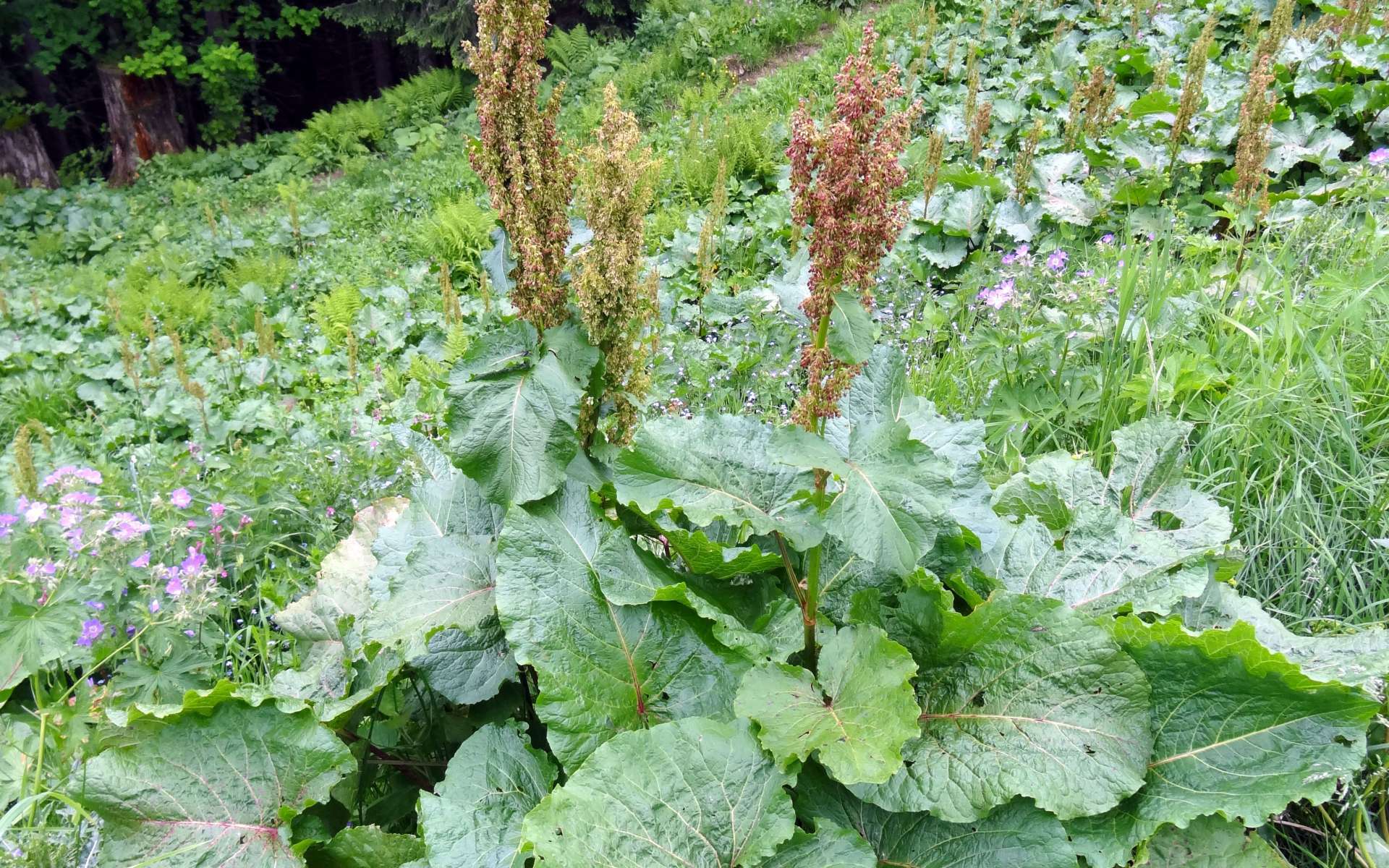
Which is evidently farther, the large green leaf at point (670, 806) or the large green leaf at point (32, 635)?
the large green leaf at point (32, 635)

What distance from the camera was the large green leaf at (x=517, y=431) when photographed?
1.85 metres

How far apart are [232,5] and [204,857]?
53.1 ft

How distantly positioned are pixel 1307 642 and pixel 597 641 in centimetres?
148

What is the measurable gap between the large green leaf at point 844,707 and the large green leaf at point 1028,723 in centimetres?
14

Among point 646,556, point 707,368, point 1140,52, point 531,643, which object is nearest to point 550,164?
point 646,556

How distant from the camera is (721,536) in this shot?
6.84ft

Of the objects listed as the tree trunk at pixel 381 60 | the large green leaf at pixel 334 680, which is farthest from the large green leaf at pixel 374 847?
the tree trunk at pixel 381 60

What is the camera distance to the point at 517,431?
1.86 meters

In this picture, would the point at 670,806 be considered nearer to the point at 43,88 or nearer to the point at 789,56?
the point at 789,56

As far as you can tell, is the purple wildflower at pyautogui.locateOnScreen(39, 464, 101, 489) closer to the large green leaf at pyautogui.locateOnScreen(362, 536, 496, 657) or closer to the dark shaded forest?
the large green leaf at pyautogui.locateOnScreen(362, 536, 496, 657)

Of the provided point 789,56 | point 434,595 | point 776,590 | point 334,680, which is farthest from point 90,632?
point 789,56

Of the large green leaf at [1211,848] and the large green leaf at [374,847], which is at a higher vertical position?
the large green leaf at [374,847]

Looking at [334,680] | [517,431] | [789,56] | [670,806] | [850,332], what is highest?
[850,332]

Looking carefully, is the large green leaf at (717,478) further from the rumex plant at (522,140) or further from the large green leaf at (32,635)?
the large green leaf at (32,635)
